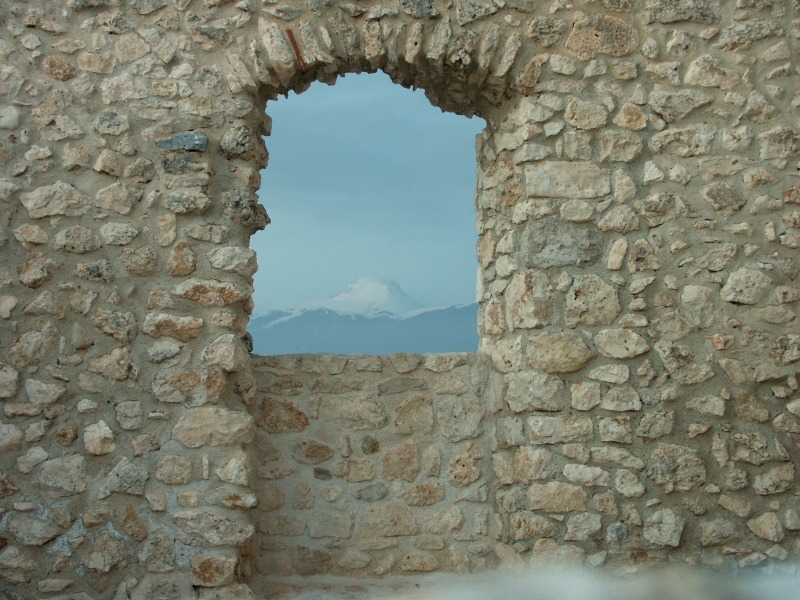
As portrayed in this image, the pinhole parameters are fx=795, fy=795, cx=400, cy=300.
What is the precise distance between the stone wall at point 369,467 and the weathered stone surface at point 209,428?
0.99ft

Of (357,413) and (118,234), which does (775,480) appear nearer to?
(357,413)

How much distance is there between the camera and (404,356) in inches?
159

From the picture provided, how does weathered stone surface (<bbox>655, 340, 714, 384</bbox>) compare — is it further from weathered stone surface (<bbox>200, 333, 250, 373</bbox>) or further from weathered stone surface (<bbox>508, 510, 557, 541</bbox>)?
weathered stone surface (<bbox>200, 333, 250, 373</bbox>)

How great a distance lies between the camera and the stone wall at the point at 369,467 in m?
3.88

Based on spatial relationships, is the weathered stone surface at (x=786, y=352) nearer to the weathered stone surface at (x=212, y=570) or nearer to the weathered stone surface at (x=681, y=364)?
the weathered stone surface at (x=681, y=364)

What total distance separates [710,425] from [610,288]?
780 mm

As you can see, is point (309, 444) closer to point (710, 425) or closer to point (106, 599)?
point (106, 599)

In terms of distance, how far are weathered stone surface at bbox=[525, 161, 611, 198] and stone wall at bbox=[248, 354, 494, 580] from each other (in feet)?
3.30

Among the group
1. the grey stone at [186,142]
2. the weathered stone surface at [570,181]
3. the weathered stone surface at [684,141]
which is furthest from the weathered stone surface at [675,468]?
the grey stone at [186,142]

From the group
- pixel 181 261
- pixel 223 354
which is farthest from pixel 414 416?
pixel 181 261

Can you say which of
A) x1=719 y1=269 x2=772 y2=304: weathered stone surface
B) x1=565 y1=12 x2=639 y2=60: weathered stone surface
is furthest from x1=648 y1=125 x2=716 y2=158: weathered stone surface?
x1=719 y1=269 x2=772 y2=304: weathered stone surface

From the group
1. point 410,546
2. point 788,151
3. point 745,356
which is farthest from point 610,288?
point 410,546

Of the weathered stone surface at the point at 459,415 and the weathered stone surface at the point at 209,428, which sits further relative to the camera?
the weathered stone surface at the point at 459,415

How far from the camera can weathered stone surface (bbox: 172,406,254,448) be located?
3.59 m
